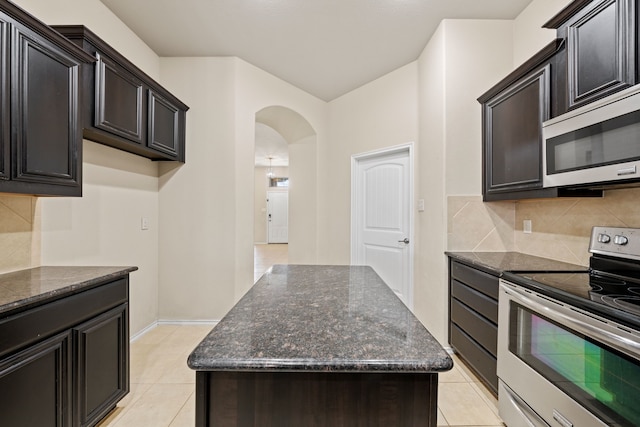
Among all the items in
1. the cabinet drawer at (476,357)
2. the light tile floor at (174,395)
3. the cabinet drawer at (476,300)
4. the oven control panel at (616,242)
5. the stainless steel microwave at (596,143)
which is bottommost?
the light tile floor at (174,395)

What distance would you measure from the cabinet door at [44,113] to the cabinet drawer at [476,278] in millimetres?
2629

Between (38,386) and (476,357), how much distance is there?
8.37ft

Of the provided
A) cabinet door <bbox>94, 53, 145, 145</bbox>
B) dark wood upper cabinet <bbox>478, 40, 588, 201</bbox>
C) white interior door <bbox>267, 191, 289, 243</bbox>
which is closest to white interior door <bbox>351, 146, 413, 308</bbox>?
dark wood upper cabinet <bbox>478, 40, 588, 201</bbox>

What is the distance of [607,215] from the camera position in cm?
185

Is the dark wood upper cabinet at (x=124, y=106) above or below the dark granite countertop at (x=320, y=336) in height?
above

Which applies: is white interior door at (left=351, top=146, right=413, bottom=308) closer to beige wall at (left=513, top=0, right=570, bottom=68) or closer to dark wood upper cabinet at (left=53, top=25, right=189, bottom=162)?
beige wall at (left=513, top=0, right=570, bottom=68)

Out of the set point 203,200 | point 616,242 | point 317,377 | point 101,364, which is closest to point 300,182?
point 203,200

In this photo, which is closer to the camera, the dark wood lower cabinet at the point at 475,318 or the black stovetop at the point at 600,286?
the black stovetop at the point at 600,286

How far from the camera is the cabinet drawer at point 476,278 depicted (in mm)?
1965

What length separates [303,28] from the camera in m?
2.85

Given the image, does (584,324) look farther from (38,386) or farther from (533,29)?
(533,29)

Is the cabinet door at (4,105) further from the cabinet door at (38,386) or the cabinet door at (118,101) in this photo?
the cabinet door at (38,386)

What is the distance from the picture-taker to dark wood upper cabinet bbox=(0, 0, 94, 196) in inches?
55.2

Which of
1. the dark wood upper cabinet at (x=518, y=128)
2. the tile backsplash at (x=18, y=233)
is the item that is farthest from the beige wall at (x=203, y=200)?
the dark wood upper cabinet at (x=518, y=128)
